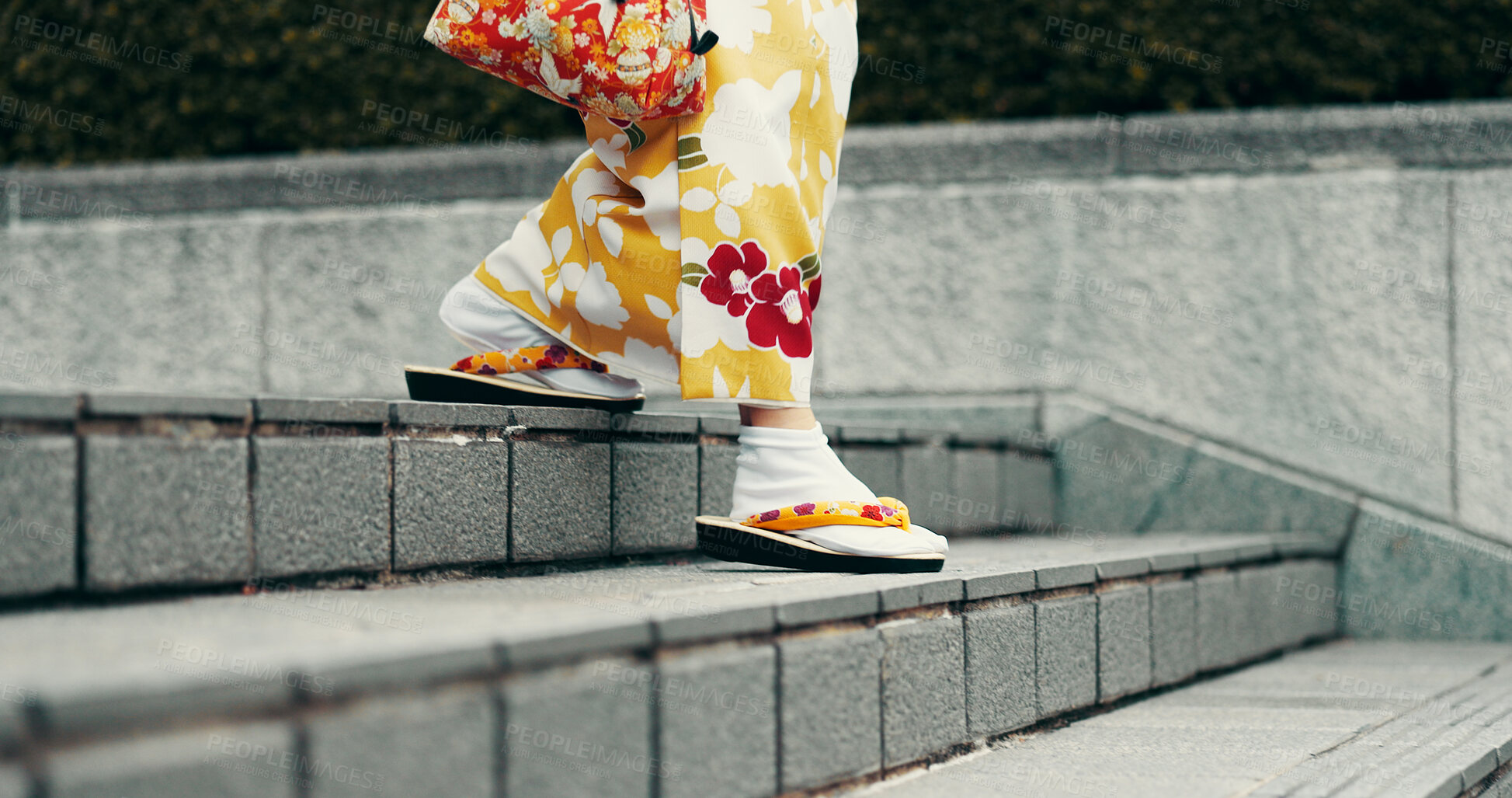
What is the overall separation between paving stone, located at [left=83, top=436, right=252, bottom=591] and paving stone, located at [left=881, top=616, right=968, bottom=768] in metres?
0.89

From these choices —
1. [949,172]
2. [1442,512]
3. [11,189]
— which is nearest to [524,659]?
[949,172]

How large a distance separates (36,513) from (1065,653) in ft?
5.55

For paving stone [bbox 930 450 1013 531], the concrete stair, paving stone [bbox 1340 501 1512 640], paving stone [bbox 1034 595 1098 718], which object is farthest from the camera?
paving stone [bbox 1340 501 1512 640]

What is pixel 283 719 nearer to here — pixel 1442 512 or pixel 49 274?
pixel 1442 512

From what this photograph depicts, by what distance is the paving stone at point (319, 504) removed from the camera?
159 centimetres

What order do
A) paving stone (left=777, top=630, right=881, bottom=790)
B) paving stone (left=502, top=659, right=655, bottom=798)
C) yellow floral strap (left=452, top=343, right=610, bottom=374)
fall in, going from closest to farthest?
1. paving stone (left=502, top=659, right=655, bottom=798)
2. paving stone (left=777, top=630, right=881, bottom=790)
3. yellow floral strap (left=452, top=343, right=610, bottom=374)

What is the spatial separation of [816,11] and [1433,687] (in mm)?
2076

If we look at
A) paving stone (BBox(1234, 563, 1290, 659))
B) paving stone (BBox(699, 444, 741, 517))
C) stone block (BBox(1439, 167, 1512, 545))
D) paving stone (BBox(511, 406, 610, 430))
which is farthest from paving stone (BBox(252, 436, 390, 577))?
stone block (BBox(1439, 167, 1512, 545))

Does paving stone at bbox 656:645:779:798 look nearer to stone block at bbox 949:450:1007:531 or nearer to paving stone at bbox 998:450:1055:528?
stone block at bbox 949:450:1007:531

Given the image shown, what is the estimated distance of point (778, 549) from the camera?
2090mm

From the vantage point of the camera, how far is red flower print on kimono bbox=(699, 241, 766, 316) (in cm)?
205

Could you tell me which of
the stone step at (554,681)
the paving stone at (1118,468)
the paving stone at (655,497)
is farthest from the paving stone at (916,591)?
the paving stone at (1118,468)

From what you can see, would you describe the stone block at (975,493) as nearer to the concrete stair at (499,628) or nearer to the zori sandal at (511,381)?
the concrete stair at (499,628)

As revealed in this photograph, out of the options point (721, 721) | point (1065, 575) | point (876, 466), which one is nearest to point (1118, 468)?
point (876, 466)
